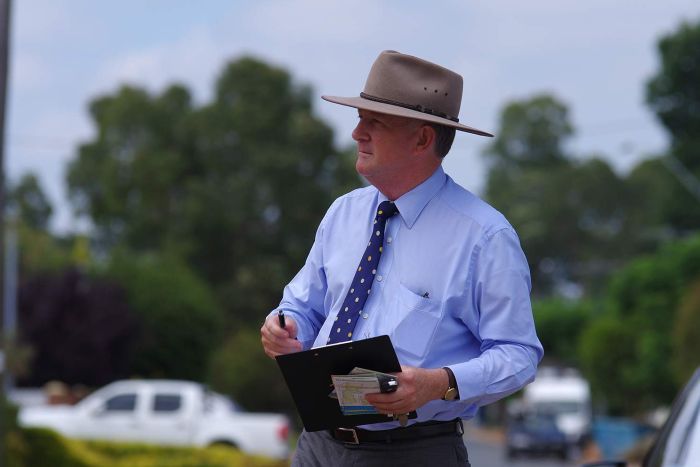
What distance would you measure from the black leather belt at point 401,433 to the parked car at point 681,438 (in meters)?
1.27

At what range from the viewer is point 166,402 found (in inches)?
1056

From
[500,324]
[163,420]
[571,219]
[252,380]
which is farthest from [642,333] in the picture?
[571,219]

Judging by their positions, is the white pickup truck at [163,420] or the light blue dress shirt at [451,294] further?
the white pickup truck at [163,420]

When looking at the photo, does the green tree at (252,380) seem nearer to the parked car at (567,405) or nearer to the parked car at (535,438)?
the parked car at (535,438)

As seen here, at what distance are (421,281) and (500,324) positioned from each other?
0.82 ft

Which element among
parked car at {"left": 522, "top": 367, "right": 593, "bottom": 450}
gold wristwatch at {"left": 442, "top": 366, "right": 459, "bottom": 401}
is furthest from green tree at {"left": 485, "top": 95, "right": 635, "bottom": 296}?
gold wristwatch at {"left": 442, "top": 366, "right": 459, "bottom": 401}

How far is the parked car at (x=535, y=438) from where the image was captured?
43656 millimetres

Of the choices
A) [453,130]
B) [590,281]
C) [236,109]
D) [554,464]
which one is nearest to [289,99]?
[236,109]

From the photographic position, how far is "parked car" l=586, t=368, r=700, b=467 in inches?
212

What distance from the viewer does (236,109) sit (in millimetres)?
60125

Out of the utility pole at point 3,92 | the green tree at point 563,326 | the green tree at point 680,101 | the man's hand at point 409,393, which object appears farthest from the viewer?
the green tree at point 563,326

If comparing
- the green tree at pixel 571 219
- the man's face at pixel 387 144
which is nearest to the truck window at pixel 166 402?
the man's face at pixel 387 144

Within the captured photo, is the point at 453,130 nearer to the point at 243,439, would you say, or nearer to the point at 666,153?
the point at 243,439

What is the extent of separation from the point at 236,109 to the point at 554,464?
2434cm
